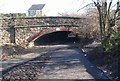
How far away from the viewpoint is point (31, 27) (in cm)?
3531

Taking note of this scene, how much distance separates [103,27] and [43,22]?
15.1 metres

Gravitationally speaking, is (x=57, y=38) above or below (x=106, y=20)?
below

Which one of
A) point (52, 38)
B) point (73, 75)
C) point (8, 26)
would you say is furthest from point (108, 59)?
point (52, 38)

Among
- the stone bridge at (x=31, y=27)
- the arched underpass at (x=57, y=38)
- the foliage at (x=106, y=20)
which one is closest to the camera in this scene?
the foliage at (x=106, y=20)

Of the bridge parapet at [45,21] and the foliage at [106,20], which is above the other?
the foliage at [106,20]

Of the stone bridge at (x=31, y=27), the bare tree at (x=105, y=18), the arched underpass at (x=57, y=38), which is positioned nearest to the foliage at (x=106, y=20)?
the bare tree at (x=105, y=18)

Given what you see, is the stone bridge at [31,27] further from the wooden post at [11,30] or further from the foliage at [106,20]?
the foliage at [106,20]

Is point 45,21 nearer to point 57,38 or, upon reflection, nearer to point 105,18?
point 57,38

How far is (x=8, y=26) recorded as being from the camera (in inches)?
1312

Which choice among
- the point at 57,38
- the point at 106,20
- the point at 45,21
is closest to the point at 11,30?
the point at 45,21

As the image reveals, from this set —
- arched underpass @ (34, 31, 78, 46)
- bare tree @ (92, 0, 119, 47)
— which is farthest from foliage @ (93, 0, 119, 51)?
arched underpass @ (34, 31, 78, 46)

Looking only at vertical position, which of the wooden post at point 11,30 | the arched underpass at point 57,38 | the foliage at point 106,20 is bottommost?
the arched underpass at point 57,38

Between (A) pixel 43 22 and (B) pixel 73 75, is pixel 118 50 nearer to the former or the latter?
(B) pixel 73 75

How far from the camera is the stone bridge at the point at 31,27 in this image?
109 ft
